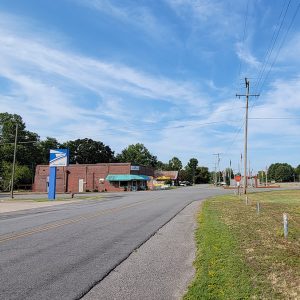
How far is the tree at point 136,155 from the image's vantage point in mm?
163475

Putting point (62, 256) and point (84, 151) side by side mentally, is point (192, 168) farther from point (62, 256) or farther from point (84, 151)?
point (62, 256)

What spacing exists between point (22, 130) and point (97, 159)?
33130mm

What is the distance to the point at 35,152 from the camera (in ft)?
401

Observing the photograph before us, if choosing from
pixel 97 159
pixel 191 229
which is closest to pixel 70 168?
pixel 97 159

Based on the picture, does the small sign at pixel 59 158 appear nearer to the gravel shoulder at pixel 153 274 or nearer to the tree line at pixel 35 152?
the tree line at pixel 35 152

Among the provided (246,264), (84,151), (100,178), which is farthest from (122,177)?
(246,264)

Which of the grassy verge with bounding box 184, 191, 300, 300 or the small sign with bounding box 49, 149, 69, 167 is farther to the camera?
the small sign with bounding box 49, 149, 69, 167

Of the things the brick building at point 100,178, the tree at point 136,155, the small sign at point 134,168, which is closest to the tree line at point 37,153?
the tree at point 136,155

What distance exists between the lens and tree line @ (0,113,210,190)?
10219cm

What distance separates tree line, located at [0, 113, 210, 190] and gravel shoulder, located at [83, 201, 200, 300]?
68161 mm

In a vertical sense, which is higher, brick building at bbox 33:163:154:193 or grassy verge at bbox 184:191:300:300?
brick building at bbox 33:163:154:193

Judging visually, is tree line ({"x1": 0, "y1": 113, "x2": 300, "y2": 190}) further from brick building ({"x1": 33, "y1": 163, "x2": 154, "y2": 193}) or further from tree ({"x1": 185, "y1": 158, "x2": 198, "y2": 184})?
brick building ({"x1": 33, "y1": 163, "x2": 154, "y2": 193})

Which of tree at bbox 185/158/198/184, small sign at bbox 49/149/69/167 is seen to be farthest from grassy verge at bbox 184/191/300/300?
tree at bbox 185/158/198/184

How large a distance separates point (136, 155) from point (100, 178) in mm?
76509
